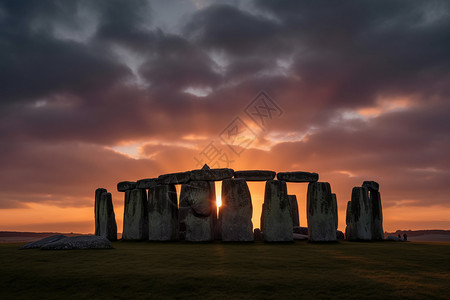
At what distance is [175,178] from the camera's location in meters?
18.0

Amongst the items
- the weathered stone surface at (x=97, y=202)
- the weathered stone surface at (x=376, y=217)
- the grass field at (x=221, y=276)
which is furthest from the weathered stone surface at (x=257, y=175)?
the weathered stone surface at (x=97, y=202)

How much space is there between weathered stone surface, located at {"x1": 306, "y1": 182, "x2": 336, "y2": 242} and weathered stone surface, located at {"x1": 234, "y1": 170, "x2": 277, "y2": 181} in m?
1.85

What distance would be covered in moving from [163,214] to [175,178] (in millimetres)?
1706

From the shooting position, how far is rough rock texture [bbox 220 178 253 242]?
52.3 ft

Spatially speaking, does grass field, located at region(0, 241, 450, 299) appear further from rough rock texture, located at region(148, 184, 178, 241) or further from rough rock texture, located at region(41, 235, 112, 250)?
rough rock texture, located at region(148, 184, 178, 241)

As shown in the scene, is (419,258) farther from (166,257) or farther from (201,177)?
(201,177)

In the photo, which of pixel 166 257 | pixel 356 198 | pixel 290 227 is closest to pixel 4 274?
pixel 166 257

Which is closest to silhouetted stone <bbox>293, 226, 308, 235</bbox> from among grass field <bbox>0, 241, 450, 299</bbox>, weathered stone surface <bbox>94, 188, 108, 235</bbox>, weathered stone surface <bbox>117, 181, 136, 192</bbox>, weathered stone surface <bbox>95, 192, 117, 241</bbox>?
weathered stone surface <bbox>117, 181, 136, 192</bbox>

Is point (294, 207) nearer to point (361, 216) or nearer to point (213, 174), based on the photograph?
point (361, 216)

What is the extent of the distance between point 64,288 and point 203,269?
2.91 metres

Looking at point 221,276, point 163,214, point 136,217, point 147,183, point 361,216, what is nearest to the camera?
point 221,276

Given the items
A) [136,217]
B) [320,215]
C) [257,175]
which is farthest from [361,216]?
[136,217]

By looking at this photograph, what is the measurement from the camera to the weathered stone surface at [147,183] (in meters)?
19.3

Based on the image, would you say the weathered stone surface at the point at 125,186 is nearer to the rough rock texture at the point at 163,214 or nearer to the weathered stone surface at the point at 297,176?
the rough rock texture at the point at 163,214
